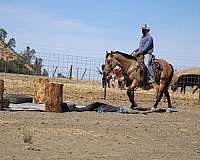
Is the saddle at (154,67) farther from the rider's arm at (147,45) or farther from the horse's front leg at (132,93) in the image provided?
the horse's front leg at (132,93)

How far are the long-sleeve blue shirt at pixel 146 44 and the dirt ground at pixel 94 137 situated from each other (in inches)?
152

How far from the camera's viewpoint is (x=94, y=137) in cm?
1131

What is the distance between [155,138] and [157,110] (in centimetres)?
739

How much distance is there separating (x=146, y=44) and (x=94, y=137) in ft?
28.1

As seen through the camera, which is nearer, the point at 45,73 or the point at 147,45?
the point at 147,45

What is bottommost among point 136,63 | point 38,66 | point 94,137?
point 94,137

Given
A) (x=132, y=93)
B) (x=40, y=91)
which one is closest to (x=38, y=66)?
(x=40, y=91)

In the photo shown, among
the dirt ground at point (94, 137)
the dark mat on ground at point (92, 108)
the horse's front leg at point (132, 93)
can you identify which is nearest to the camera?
the dirt ground at point (94, 137)

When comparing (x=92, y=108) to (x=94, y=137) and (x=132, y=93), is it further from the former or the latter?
(x=94, y=137)

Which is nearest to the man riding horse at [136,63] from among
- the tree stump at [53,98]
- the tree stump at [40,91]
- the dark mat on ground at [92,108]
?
the dark mat on ground at [92,108]

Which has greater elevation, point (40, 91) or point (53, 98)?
point (40, 91)

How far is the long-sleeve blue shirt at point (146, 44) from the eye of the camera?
1927 cm

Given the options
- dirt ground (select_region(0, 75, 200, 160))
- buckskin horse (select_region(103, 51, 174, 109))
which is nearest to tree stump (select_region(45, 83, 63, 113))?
dirt ground (select_region(0, 75, 200, 160))

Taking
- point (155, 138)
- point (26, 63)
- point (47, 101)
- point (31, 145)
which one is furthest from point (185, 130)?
point (26, 63)
